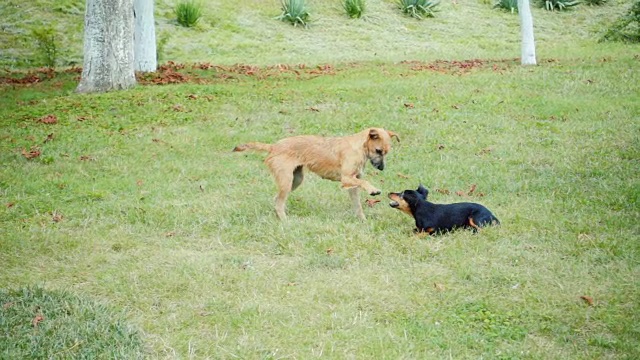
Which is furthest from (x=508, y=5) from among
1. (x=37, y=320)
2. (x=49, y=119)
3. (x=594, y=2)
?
(x=37, y=320)

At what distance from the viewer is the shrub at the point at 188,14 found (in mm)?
25094

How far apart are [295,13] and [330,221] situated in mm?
19573

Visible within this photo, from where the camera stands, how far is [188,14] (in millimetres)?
25141

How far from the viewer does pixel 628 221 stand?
777 centimetres

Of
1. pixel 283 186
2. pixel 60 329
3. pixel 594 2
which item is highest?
pixel 60 329

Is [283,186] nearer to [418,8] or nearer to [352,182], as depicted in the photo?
[352,182]

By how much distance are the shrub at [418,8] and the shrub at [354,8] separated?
76.7 inches

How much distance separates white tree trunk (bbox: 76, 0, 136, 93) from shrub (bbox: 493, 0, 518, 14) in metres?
18.7

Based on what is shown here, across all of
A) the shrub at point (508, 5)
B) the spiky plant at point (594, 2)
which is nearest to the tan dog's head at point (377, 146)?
the shrub at point (508, 5)

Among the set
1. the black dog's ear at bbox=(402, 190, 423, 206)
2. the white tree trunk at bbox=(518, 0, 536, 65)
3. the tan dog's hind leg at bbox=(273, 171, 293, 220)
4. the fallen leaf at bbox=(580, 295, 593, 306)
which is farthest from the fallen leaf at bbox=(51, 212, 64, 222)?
the white tree trunk at bbox=(518, 0, 536, 65)

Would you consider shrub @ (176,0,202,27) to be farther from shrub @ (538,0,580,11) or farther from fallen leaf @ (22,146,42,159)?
shrub @ (538,0,580,11)

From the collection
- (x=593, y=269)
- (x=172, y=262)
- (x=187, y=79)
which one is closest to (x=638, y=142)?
(x=593, y=269)

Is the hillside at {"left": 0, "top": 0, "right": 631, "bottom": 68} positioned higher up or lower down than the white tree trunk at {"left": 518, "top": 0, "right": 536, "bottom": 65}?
lower down

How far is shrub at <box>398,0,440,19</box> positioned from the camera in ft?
94.9
